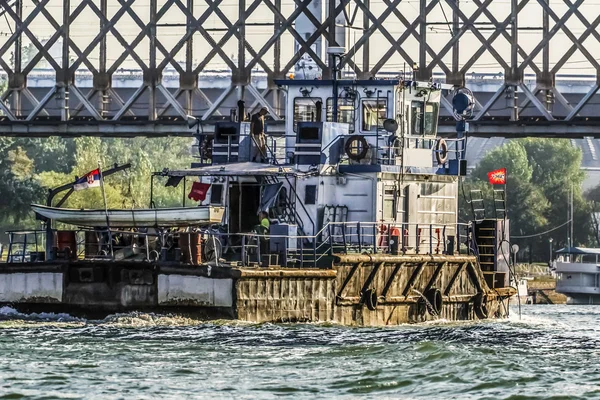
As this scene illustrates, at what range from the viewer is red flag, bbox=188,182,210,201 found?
1682 inches

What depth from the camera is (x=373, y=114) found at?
146 feet

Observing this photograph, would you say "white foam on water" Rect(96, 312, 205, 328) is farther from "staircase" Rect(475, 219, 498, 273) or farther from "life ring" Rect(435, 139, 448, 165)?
"staircase" Rect(475, 219, 498, 273)

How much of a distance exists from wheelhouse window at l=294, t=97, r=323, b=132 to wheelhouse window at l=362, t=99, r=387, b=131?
1.37 meters

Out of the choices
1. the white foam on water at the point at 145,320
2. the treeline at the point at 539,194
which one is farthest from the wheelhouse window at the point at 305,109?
the treeline at the point at 539,194

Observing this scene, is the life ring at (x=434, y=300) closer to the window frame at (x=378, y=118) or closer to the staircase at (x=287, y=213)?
the staircase at (x=287, y=213)

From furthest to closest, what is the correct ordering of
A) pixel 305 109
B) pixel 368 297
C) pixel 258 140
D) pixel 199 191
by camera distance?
1. pixel 305 109
2. pixel 258 140
3. pixel 199 191
4. pixel 368 297

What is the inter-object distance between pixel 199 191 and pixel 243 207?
1.66 meters

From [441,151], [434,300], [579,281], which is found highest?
[441,151]

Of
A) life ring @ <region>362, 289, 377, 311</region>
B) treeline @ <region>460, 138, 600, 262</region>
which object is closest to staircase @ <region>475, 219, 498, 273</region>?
life ring @ <region>362, 289, 377, 311</region>

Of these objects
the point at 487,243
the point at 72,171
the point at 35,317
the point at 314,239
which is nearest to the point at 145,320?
the point at 35,317

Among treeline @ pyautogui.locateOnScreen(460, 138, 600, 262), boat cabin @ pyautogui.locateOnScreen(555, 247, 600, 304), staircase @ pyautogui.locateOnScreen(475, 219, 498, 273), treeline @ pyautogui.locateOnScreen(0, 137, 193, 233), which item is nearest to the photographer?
staircase @ pyautogui.locateOnScreen(475, 219, 498, 273)

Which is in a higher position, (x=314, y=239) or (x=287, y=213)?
(x=287, y=213)

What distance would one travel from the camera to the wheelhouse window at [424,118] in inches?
1786

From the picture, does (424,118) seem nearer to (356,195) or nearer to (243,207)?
(356,195)
